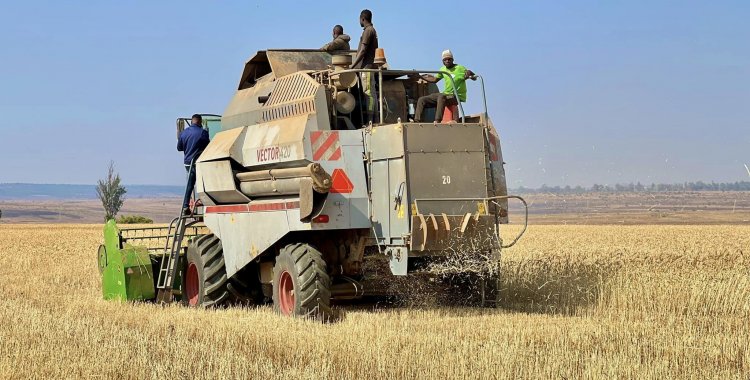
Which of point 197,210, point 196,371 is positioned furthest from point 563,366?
point 197,210

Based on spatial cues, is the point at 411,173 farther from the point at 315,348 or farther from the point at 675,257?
the point at 675,257

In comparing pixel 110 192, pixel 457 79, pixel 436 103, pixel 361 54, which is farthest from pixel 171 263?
pixel 110 192

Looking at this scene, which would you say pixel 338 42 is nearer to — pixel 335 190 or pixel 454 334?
pixel 335 190

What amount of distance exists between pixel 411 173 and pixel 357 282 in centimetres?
168

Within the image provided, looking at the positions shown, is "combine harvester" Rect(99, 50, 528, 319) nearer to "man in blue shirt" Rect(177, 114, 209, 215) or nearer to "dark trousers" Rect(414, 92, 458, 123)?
"dark trousers" Rect(414, 92, 458, 123)

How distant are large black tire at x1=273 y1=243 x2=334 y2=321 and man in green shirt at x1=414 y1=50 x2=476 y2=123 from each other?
7.09 ft

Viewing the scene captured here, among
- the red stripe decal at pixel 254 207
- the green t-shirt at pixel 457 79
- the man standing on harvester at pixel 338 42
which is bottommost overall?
the red stripe decal at pixel 254 207

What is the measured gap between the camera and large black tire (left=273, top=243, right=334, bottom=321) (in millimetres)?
11469

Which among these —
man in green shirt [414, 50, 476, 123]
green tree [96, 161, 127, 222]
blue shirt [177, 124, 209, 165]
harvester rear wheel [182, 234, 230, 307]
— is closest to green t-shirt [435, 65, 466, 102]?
man in green shirt [414, 50, 476, 123]

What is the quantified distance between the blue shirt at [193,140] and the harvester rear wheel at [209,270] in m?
1.37

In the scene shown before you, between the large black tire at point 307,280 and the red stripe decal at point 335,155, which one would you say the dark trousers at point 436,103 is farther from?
the large black tire at point 307,280

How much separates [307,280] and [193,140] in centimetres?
446

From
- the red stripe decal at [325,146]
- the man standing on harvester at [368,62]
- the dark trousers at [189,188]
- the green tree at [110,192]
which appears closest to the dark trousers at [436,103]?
the man standing on harvester at [368,62]

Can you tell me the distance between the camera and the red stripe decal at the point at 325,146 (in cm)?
1170
